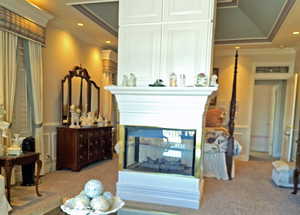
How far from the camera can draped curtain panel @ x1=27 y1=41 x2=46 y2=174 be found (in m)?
3.74

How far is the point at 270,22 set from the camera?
412 centimetres

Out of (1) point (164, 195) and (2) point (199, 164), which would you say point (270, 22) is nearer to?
(2) point (199, 164)

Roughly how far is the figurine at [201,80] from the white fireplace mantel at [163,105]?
10cm

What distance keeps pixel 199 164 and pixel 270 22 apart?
3041mm

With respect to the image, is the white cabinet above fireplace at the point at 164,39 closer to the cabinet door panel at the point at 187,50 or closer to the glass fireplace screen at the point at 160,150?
the cabinet door panel at the point at 187,50

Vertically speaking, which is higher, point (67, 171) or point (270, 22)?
point (270, 22)

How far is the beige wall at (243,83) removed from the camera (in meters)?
5.96

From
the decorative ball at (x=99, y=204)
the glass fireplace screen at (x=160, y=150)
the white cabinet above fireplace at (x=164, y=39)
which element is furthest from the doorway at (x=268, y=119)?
the decorative ball at (x=99, y=204)

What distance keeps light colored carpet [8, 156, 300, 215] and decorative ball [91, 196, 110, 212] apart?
136 cm

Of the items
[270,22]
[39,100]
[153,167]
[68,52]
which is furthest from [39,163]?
[270,22]

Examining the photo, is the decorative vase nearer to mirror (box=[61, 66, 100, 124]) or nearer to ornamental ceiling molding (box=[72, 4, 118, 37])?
ornamental ceiling molding (box=[72, 4, 118, 37])

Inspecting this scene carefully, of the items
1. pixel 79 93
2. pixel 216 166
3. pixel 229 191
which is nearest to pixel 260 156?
pixel 216 166

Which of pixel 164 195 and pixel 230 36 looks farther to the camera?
pixel 230 36

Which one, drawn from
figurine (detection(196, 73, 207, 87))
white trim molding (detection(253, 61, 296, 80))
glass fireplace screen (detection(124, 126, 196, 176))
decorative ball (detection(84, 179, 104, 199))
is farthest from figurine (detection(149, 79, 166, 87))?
white trim molding (detection(253, 61, 296, 80))
